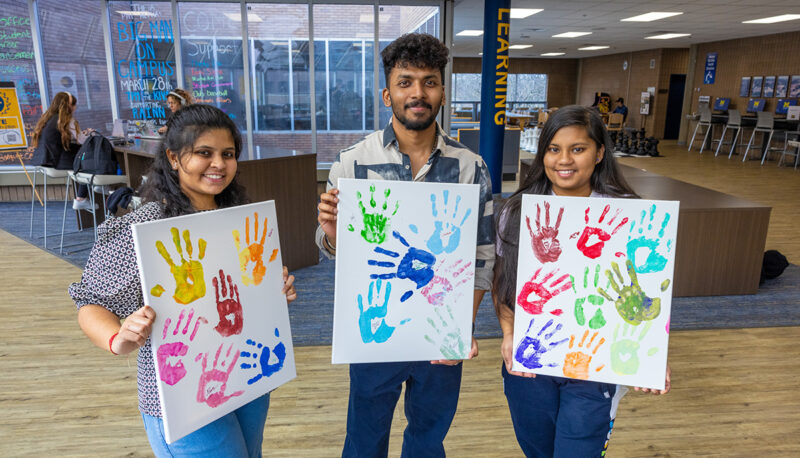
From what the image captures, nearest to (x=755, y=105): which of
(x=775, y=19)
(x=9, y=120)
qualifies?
(x=775, y=19)

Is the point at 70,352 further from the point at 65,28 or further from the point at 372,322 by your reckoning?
the point at 65,28

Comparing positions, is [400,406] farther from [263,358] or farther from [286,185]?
[286,185]

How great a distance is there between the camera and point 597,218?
1242mm

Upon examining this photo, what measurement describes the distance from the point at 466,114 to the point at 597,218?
1544 centimetres

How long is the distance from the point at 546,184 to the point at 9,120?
607cm

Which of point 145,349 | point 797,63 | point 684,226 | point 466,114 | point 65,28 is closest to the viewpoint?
point 145,349

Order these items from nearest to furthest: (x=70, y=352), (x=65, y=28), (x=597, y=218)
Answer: (x=597, y=218) → (x=70, y=352) → (x=65, y=28)

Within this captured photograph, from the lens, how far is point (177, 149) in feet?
3.89

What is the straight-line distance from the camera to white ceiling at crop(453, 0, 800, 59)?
7750 mm

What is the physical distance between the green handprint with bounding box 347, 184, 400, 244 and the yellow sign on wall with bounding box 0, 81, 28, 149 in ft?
18.8

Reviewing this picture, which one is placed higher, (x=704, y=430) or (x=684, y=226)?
(x=684, y=226)

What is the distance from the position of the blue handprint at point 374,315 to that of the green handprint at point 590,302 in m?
0.43

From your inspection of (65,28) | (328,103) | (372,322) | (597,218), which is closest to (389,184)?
(372,322)

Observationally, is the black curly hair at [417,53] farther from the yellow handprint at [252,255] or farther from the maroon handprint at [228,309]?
the maroon handprint at [228,309]
